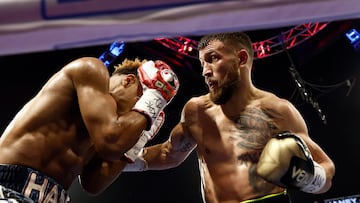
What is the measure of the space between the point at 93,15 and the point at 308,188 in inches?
53.2

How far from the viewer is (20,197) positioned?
1521 mm

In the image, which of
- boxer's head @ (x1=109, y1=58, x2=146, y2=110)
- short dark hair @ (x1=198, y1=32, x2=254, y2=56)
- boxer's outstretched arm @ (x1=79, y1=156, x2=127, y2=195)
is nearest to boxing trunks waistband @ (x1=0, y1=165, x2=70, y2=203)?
boxer's outstretched arm @ (x1=79, y1=156, x2=127, y2=195)

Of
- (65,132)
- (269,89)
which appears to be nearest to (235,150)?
(65,132)

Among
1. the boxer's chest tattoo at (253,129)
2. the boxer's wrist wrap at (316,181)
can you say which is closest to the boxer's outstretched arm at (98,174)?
the boxer's chest tattoo at (253,129)

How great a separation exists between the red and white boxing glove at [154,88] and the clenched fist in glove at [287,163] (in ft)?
1.53

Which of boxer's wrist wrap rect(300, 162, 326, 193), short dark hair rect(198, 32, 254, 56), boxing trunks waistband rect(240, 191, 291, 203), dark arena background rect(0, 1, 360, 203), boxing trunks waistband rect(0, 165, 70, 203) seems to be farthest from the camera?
dark arena background rect(0, 1, 360, 203)

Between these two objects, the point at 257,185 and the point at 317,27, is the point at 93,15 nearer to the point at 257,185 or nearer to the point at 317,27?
the point at 257,185

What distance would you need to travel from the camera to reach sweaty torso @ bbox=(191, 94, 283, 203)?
2098 mm

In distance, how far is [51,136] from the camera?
1741 mm

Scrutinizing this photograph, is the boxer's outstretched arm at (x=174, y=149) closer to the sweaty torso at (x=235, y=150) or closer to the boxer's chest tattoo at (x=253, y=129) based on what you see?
the sweaty torso at (x=235, y=150)

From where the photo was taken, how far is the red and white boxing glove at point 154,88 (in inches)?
74.3

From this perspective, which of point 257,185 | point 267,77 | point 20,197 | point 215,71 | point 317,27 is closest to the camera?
point 20,197

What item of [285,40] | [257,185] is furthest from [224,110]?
[285,40]

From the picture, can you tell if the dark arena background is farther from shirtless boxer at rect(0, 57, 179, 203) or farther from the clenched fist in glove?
the clenched fist in glove
